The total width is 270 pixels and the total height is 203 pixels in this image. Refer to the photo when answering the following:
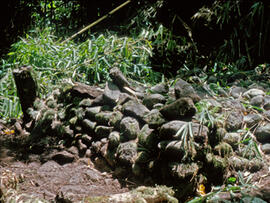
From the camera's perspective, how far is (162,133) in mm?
2359

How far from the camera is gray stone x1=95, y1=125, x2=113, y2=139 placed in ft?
9.37

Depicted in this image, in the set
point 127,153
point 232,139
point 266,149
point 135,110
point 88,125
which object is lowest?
point 266,149

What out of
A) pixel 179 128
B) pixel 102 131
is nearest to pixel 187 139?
pixel 179 128

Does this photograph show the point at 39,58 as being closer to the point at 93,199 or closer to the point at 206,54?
the point at 206,54

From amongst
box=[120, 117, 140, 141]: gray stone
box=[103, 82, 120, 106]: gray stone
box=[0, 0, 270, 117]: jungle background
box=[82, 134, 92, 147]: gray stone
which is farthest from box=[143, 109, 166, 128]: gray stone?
box=[0, 0, 270, 117]: jungle background

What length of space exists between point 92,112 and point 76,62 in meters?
1.47

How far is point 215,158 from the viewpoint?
2.32 m

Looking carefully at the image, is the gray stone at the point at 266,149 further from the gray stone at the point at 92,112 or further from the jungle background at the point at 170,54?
the gray stone at the point at 92,112

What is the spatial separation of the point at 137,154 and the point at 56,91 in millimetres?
1663

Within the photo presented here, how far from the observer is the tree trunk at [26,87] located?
348cm

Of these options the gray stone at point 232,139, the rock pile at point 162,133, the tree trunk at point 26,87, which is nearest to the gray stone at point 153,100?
the rock pile at point 162,133

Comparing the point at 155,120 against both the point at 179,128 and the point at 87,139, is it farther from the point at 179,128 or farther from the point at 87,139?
the point at 87,139

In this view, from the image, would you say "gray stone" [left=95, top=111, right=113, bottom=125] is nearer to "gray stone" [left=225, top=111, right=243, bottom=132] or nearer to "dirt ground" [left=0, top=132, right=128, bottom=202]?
"dirt ground" [left=0, top=132, right=128, bottom=202]

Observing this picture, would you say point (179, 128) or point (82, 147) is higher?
point (179, 128)
